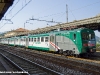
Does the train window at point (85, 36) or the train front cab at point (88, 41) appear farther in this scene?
the train window at point (85, 36)

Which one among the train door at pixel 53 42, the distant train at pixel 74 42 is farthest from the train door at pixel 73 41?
the train door at pixel 53 42

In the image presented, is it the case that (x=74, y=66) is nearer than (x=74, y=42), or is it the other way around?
(x=74, y=66)

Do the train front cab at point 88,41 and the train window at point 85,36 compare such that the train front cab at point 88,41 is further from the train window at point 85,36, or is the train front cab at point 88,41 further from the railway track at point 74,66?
the railway track at point 74,66

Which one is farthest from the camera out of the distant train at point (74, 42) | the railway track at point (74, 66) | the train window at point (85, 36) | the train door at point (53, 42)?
the train door at point (53, 42)

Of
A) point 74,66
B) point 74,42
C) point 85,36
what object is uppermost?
point 85,36

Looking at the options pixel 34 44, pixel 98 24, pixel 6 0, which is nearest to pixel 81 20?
pixel 98 24

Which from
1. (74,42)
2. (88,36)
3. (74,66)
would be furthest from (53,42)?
(74,66)

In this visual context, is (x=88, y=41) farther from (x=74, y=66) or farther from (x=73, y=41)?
(x=74, y=66)

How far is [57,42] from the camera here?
72.7 ft

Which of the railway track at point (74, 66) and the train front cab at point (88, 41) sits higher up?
the train front cab at point (88, 41)

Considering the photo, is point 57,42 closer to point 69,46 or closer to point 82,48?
point 69,46

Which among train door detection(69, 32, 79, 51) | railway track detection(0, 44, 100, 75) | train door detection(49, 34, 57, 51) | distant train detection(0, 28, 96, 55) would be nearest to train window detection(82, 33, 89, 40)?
distant train detection(0, 28, 96, 55)

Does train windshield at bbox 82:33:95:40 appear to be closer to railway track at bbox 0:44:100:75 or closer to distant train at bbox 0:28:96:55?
distant train at bbox 0:28:96:55

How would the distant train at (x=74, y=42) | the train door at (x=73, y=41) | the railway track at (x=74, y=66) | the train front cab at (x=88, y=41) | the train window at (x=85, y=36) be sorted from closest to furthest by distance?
the railway track at (x=74, y=66) → the distant train at (x=74, y=42) → the train front cab at (x=88, y=41) → the train window at (x=85, y=36) → the train door at (x=73, y=41)
